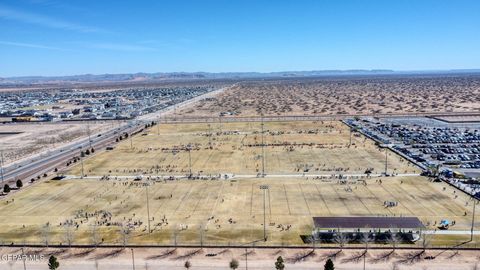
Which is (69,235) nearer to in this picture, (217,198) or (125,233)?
(125,233)

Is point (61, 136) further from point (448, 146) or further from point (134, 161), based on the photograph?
point (448, 146)

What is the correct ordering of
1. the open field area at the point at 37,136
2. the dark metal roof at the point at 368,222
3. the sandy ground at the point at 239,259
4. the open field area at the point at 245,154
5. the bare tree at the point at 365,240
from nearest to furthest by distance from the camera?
1. the sandy ground at the point at 239,259
2. the bare tree at the point at 365,240
3. the dark metal roof at the point at 368,222
4. the open field area at the point at 245,154
5. the open field area at the point at 37,136

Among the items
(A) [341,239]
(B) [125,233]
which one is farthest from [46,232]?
(A) [341,239]

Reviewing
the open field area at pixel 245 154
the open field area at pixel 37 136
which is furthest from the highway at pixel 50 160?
the open field area at pixel 245 154

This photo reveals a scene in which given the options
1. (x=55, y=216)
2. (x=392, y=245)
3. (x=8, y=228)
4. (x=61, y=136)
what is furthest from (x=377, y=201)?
(x=61, y=136)

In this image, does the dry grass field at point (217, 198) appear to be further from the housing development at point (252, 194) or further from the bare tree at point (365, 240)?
the bare tree at point (365, 240)

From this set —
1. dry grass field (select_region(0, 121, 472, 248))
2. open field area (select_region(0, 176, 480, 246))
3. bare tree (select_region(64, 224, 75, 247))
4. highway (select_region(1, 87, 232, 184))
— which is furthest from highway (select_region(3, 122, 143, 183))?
bare tree (select_region(64, 224, 75, 247))

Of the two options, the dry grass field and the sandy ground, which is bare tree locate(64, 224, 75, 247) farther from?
the sandy ground
